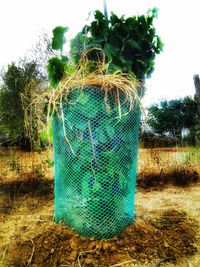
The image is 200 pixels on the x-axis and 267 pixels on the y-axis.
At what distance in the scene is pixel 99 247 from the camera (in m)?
2.55

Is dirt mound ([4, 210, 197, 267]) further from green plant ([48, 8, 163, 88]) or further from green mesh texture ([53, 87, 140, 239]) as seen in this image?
green plant ([48, 8, 163, 88])

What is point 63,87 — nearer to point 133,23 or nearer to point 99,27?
point 99,27

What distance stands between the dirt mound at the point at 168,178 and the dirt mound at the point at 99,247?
231 cm

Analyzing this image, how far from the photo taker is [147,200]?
4.27 m

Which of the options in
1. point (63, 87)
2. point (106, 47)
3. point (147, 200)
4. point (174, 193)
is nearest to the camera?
point (63, 87)

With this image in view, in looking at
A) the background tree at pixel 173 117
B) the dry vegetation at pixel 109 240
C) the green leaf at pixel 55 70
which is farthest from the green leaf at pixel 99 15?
the background tree at pixel 173 117

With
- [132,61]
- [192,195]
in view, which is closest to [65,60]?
[132,61]

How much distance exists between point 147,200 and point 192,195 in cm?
76

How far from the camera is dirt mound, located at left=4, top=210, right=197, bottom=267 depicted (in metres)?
2.45

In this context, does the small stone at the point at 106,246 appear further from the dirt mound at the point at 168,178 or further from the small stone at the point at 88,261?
the dirt mound at the point at 168,178

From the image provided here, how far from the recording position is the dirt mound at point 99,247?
2450 mm

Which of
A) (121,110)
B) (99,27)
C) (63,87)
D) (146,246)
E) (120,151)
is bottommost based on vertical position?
(146,246)

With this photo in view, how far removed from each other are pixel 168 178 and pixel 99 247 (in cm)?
326

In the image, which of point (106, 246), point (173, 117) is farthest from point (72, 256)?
point (173, 117)
